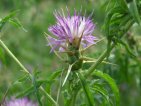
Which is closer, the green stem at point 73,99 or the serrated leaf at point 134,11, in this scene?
the serrated leaf at point 134,11

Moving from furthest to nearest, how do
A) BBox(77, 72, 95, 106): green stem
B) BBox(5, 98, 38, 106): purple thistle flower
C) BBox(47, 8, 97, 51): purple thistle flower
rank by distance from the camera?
BBox(5, 98, 38, 106): purple thistle flower → BBox(47, 8, 97, 51): purple thistle flower → BBox(77, 72, 95, 106): green stem

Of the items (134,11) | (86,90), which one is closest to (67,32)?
(86,90)

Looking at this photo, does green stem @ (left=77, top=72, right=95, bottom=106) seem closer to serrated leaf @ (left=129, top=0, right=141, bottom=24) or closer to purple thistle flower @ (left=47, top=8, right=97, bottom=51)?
purple thistle flower @ (left=47, top=8, right=97, bottom=51)

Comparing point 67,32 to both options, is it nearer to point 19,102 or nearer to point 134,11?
point 134,11

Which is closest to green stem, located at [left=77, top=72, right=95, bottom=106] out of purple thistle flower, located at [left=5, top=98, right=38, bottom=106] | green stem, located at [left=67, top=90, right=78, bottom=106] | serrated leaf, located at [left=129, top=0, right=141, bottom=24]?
green stem, located at [left=67, top=90, right=78, bottom=106]

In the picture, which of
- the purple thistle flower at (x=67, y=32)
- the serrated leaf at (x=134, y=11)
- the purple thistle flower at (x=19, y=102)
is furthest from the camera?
the purple thistle flower at (x=19, y=102)

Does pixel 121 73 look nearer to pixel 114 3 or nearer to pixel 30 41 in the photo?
pixel 114 3

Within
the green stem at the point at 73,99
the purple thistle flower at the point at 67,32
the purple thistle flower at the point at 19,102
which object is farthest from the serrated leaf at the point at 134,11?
the purple thistle flower at the point at 19,102

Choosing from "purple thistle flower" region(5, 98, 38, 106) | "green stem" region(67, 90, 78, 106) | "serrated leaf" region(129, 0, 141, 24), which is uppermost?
"serrated leaf" region(129, 0, 141, 24)

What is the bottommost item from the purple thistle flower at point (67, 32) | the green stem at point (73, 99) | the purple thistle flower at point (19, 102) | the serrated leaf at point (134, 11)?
the green stem at point (73, 99)

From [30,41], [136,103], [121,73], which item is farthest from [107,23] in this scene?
[30,41]

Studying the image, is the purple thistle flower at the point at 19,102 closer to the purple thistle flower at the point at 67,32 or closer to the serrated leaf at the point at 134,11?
the purple thistle flower at the point at 67,32

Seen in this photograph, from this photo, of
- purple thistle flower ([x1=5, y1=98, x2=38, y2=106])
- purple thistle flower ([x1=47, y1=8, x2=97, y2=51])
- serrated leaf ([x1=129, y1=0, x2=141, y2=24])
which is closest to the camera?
serrated leaf ([x1=129, y1=0, x2=141, y2=24])

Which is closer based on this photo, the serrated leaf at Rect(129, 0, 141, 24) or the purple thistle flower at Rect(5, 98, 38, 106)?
the serrated leaf at Rect(129, 0, 141, 24)
